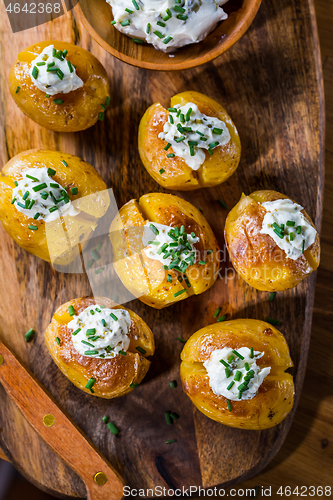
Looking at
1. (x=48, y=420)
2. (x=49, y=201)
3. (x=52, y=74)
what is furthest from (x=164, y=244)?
(x=48, y=420)

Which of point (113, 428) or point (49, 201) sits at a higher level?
point (49, 201)

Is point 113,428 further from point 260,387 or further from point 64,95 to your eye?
point 64,95

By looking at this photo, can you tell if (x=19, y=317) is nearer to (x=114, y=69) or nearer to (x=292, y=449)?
(x=114, y=69)

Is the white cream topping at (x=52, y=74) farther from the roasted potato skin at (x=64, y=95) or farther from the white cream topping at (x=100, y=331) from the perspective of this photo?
the white cream topping at (x=100, y=331)

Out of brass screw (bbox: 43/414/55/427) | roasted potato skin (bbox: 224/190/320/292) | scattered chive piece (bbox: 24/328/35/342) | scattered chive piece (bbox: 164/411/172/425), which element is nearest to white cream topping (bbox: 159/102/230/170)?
roasted potato skin (bbox: 224/190/320/292)

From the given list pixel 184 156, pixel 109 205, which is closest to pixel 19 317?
pixel 109 205
